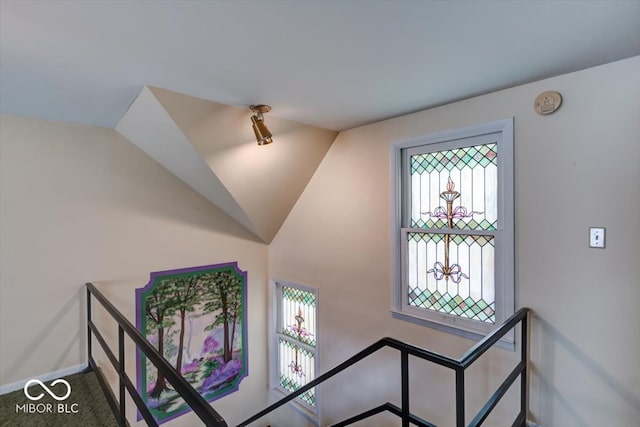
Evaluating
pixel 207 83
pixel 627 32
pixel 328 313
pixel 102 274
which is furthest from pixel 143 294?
pixel 627 32

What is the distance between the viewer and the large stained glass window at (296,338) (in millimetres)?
3133

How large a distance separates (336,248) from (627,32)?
221 cm

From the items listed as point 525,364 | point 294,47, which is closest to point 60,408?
point 294,47

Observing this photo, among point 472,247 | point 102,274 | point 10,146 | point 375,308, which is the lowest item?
point 375,308

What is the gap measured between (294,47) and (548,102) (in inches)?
56.6

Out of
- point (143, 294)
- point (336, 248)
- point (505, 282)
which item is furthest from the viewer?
point (336, 248)

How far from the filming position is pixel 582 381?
156cm

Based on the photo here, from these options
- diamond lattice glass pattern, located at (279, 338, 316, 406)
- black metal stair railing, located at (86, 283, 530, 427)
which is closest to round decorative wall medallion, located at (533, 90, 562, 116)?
black metal stair railing, located at (86, 283, 530, 427)

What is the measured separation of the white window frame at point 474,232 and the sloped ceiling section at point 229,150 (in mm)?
825

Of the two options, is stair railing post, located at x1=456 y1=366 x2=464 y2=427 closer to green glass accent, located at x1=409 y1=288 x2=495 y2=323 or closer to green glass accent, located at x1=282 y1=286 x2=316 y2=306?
green glass accent, located at x1=409 y1=288 x2=495 y2=323

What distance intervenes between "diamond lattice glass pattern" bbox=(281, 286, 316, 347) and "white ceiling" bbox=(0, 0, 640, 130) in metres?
2.12

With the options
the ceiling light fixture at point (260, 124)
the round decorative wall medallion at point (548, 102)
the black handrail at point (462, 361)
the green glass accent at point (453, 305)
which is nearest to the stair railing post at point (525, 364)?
the black handrail at point (462, 361)

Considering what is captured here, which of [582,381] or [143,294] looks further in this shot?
[143,294]

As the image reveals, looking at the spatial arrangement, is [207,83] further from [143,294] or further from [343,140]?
[143,294]
